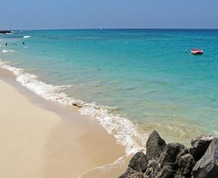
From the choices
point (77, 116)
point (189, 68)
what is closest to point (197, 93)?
point (77, 116)

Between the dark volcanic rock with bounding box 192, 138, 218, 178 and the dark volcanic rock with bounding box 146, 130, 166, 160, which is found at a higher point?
the dark volcanic rock with bounding box 192, 138, 218, 178

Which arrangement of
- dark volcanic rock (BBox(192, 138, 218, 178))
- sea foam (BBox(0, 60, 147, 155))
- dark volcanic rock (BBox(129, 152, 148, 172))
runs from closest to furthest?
dark volcanic rock (BBox(192, 138, 218, 178)) → dark volcanic rock (BBox(129, 152, 148, 172)) → sea foam (BBox(0, 60, 147, 155))

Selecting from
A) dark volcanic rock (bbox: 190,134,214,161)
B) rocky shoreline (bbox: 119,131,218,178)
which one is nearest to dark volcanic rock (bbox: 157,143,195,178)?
rocky shoreline (bbox: 119,131,218,178)

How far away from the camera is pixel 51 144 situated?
440 inches

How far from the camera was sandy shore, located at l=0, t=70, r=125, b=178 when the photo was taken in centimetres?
931

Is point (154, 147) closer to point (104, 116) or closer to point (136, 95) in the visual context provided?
point (104, 116)

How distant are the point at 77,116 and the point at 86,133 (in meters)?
2.32

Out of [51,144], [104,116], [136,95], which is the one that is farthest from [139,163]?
[136,95]

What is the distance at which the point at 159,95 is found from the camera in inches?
714

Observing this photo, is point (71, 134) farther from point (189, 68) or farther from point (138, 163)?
point (189, 68)

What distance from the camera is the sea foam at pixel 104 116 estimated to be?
1146cm

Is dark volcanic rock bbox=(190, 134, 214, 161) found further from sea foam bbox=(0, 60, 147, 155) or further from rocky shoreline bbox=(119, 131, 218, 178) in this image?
sea foam bbox=(0, 60, 147, 155)

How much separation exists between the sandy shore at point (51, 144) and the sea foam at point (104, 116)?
349 mm

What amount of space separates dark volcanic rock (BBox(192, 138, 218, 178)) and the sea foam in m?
4.15
